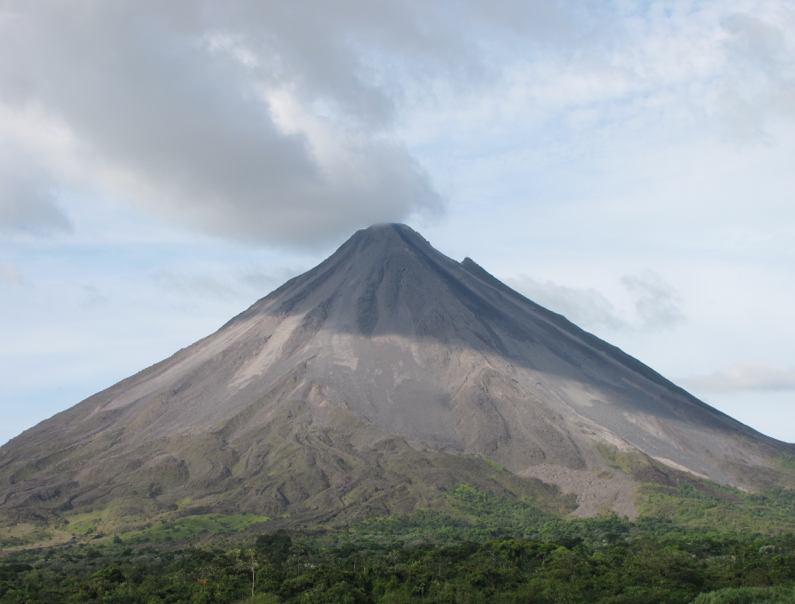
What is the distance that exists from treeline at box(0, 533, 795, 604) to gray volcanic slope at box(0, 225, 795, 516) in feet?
104

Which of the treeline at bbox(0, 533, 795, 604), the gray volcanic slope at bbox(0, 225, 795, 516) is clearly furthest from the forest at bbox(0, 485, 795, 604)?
the gray volcanic slope at bbox(0, 225, 795, 516)

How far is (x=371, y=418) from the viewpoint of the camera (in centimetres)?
10781

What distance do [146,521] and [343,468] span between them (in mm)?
24013

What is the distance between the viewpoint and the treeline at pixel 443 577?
40.7 metres

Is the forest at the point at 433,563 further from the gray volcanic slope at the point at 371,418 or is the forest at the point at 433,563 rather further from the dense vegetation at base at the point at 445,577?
the gray volcanic slope at the point at 371,418

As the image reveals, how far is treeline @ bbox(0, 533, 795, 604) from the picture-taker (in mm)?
40656

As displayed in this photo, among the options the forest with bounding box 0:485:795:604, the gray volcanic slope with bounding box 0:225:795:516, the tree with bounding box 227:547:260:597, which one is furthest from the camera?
the gray volcanic slope with bounding box 0:225:795:516

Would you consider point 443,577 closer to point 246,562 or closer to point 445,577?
point 445,577

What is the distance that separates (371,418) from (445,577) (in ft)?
204

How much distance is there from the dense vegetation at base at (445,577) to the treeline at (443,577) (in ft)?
0.26

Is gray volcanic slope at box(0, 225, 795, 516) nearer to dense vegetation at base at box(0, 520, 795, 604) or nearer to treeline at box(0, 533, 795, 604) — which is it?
treeline at box(0, 533, 795, 604)

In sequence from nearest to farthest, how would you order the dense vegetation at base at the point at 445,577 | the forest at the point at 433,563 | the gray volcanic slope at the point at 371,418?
the dense vegetation at base at the point at 445,577, the forest at the point at 433,563, the gray volcanic slope at the point at 371,418

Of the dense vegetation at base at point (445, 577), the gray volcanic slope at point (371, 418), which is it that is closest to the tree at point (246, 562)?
the dense vegetation at base at point (445, 577)

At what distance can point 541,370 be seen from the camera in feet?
415
